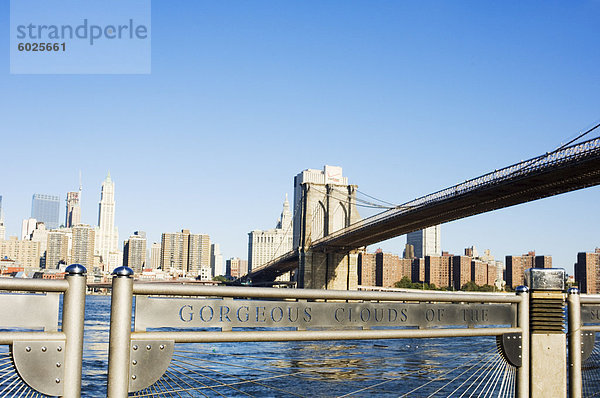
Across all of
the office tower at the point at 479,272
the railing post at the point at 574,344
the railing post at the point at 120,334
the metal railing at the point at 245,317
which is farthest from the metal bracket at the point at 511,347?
the office tower at the point at 479,272

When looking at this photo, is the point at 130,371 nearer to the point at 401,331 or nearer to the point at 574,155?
the point at 401,331

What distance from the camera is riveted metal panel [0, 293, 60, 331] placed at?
8.71 feet

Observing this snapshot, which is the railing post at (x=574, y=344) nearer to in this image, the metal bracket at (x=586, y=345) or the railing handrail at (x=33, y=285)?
the metal bracket at (x=586, y=345)

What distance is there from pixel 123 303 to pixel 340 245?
6214 cm

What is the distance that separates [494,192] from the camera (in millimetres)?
43219

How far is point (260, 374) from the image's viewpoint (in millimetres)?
19688

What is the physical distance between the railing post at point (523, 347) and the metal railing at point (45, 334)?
2.69 m

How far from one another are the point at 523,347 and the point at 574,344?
52 centimetres

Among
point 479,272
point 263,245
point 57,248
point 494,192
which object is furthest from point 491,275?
point 57,248

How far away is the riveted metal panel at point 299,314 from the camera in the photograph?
9.68ft

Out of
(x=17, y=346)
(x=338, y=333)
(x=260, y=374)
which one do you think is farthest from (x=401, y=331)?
(x=260, y=374)

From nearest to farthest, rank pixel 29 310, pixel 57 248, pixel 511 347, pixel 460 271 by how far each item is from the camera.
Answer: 1. pixel 29 310
2. pixel 511 347
3. pixel 460 271
4. pixel 57 248

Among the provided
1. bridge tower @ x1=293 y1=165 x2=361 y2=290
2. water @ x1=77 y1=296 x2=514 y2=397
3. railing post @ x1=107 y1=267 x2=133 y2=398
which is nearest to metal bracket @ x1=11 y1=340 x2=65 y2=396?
railing post @ x1=107 y1=267 x2=133 y2=398

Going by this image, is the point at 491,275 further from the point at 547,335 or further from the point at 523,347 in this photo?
the point at 523,347
